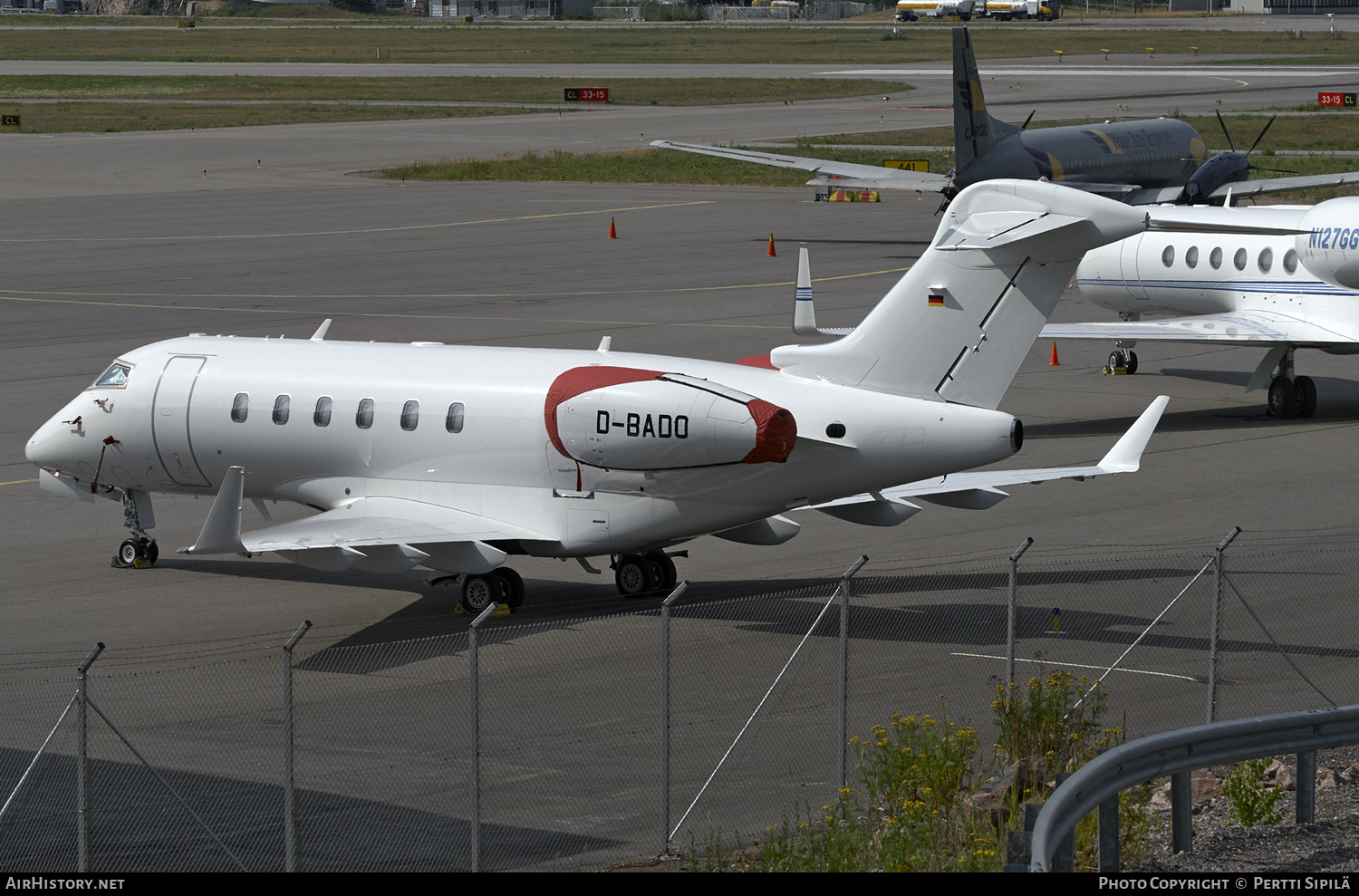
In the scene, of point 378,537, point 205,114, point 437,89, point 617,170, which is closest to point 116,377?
point 378,537

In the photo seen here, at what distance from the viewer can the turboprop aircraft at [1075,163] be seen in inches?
2079

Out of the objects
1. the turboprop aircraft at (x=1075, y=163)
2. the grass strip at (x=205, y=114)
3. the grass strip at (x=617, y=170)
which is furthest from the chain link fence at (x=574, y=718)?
the grass strip at (x=205, y=114)

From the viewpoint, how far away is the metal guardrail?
30.9ft

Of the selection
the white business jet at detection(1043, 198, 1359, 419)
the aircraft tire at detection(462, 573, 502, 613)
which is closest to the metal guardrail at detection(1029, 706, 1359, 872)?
the aircraft tire at detection(462, 573, 502, 613)

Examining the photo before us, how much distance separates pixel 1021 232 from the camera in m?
19.2

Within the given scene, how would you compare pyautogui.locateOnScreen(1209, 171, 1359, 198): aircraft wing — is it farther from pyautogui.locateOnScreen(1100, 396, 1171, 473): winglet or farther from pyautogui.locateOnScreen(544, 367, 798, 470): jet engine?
pyautogui.locateOnScreen(544, 367, 798, 470): jet engine

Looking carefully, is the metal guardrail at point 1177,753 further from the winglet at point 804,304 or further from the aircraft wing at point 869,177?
the aircraft wing at point 869,177

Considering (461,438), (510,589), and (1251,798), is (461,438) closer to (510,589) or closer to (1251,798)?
(510,589)

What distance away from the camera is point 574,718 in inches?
551

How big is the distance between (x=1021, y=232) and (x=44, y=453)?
43.3 feet

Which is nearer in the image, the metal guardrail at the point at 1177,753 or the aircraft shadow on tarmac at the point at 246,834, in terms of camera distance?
the metal guardrail at the point at 1177,753

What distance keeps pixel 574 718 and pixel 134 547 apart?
11.1 m

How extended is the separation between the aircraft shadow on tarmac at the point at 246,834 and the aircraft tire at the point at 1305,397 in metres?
23.9

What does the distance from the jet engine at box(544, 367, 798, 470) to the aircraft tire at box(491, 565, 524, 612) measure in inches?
63.6
